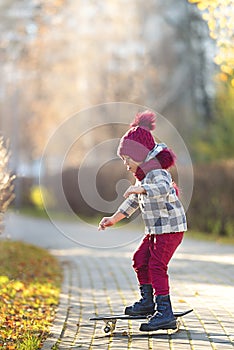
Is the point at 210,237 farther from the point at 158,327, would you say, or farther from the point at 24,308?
the point at 158,327

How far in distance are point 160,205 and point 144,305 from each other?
0.94 metres

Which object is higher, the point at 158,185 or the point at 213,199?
the point at 213,199

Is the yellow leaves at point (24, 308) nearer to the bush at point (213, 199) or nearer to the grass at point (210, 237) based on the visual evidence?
the grass at point (210, 237)

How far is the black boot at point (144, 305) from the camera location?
22.5 feet

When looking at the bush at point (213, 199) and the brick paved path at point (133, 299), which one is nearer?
the brick paved path at point (133, 299)

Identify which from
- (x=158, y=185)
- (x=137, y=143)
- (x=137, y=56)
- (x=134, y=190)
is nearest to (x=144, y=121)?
(x=137, y=143)

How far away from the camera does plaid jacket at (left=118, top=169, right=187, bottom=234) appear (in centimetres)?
640

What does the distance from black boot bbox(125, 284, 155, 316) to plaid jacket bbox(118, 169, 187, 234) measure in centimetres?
58

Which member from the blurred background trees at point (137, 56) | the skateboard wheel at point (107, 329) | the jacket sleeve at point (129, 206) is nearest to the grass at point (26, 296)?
the skateboard wheel at point (107, 329)

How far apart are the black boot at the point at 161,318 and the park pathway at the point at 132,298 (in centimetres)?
7

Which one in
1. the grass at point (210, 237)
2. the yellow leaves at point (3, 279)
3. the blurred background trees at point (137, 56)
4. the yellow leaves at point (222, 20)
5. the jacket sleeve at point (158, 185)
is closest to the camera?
the jacket sleeve at point (158, 185)

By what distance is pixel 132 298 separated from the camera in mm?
8758

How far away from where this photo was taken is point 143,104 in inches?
1459

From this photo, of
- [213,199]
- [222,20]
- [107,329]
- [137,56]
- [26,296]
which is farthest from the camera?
[137,56]
